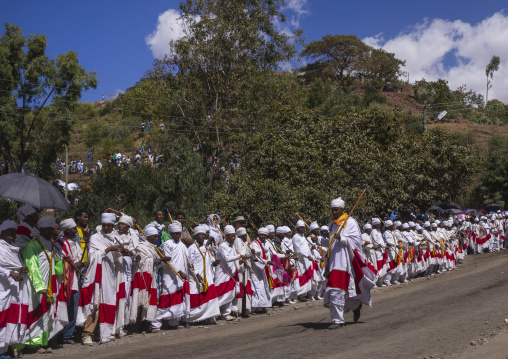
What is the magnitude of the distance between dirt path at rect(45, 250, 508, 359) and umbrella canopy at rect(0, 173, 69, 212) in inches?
84.2

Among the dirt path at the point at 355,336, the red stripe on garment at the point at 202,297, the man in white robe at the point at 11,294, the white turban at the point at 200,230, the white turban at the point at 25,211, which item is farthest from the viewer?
the white turban at the point at 200,230

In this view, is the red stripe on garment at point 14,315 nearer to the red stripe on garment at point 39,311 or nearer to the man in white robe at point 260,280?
the red stripe on garment at point 39,311

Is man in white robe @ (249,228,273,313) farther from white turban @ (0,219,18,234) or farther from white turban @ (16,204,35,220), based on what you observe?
white turban @ (0,219,18,234)

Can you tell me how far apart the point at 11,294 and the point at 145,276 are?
2682 millimetres

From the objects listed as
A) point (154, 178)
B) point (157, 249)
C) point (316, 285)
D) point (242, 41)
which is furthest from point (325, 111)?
point (157, 249)

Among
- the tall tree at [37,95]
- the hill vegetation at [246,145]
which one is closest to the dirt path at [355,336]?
the hill vegetation at [246,145]

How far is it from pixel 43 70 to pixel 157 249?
14943 mm

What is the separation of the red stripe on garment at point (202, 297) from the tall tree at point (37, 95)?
14.0 metres

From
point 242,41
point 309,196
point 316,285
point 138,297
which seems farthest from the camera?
point 242,41

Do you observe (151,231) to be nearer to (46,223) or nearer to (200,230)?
(200,230)

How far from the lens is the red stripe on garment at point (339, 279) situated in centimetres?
974

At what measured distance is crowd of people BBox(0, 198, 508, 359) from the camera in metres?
8.45

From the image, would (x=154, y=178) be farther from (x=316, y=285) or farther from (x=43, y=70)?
(x=316, y=285)

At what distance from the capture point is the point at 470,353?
758 centimetres
